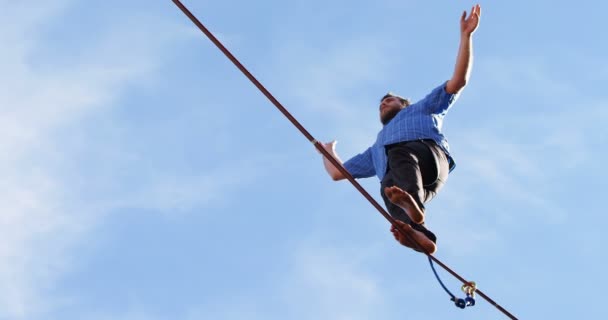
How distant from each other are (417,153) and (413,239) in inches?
38.3

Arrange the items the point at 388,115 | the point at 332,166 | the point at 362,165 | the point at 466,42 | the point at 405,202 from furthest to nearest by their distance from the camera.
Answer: the point at 332,166, the point at 362,165, the point at 388,115, the point at 466,42, the point at 405,202

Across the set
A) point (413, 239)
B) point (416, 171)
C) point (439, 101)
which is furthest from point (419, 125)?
point (413, 239)

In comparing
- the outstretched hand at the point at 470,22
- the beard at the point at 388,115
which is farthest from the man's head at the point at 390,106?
the outstretched hand at the point at 470,22

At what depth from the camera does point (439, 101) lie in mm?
10656

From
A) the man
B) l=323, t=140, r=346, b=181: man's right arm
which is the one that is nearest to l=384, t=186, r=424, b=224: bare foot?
the man

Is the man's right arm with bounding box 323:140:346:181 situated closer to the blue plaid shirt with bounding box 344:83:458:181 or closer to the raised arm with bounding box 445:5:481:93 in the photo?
the blue plaid shirt with bounding box 344:83:458:181

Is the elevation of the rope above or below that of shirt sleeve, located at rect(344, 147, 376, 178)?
below

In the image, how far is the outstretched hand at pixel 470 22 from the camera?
10.1 metres

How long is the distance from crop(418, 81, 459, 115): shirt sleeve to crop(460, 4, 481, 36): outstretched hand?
0.58 m

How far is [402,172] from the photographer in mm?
10195

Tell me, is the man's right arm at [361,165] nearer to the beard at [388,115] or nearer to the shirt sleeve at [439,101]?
the beard at [388,115]

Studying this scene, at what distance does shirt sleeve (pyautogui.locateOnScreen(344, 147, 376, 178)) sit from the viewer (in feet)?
37.3

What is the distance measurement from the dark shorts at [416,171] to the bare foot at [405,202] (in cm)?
24

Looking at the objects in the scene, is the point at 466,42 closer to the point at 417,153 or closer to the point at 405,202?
the point at 417,153
